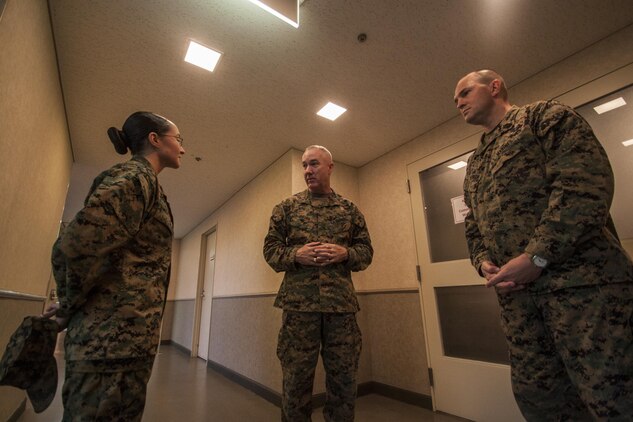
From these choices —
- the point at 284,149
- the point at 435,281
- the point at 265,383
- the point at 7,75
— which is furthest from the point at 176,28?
the point at 265,383

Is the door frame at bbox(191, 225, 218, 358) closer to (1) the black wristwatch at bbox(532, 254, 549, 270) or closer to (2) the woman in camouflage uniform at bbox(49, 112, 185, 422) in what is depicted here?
(2) the woman in camouflage uniform at bbox(49, 112, 185, 422)

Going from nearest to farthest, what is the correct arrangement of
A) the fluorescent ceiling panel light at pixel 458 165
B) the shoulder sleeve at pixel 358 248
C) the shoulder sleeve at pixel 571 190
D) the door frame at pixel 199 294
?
1. the shoulder sleeve at pixel 571 190
2. the shoulder sleeve at pixel 358 248
3. the fluorescent ceiling panel light at pixel 458 165
4. the door frame at pixel 199 294

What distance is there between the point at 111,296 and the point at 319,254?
0.84m

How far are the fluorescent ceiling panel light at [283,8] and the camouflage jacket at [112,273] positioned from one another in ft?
3.47

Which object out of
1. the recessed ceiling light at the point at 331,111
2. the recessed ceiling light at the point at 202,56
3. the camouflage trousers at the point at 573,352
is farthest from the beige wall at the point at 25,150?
the camouflage trousers at the point at 573,352

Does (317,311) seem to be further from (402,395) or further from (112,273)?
(402,395)

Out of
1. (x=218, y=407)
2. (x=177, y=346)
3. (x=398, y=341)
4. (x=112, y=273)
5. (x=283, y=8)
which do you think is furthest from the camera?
(x=177, y=346)

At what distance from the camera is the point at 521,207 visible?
3.31ft

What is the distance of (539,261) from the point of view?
888 millimetres

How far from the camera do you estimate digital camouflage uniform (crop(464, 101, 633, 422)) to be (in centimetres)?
78

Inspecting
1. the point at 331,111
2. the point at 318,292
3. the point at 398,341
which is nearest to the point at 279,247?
the point at 318,292

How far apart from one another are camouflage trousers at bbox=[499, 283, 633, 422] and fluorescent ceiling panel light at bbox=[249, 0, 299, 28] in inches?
62.6

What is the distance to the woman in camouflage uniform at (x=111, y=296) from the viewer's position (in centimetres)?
74

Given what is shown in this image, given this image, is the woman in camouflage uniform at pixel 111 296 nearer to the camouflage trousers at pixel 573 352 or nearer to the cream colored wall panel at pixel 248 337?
the camouflage trousers at pixel 573 352
